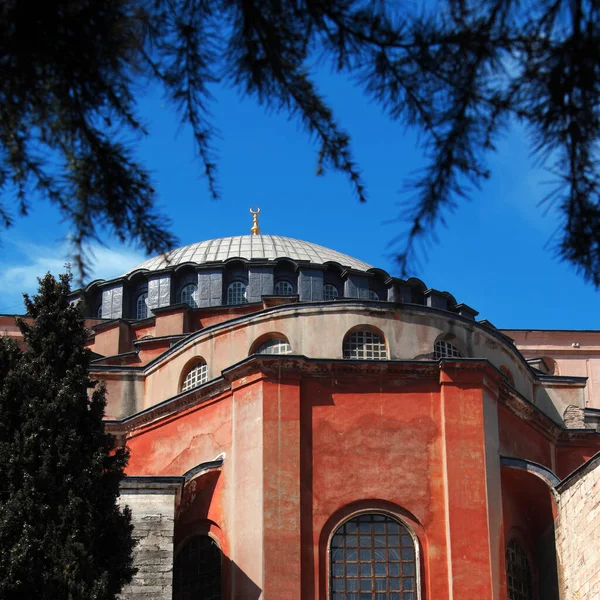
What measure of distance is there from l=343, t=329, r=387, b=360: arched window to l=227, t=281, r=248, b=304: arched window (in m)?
8.93

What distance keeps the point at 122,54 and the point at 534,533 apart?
17.8m

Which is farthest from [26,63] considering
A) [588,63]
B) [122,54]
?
[588,63]

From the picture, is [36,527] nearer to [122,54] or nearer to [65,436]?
[65,436]

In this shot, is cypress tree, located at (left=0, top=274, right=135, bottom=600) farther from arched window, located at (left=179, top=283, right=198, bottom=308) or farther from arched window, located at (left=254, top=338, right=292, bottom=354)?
arched window, located at (left=179, top=283, right=198, bottom=308)

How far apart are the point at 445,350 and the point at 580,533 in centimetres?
434

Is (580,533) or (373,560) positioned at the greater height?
(580,533)

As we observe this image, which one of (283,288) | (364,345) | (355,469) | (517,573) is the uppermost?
(283,288)

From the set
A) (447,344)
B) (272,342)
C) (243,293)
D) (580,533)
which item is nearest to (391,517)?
(580,533)

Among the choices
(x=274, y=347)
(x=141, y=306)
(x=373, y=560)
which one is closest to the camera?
(x=373, y=560)

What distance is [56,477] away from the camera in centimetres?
1844

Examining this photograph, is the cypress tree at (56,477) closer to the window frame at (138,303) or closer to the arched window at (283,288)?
the arched window at (283,288)

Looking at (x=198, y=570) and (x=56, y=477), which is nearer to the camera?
(x=56, y=477)

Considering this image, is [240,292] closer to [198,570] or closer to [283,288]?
[283,288]

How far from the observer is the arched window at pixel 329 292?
3225 centimetres
